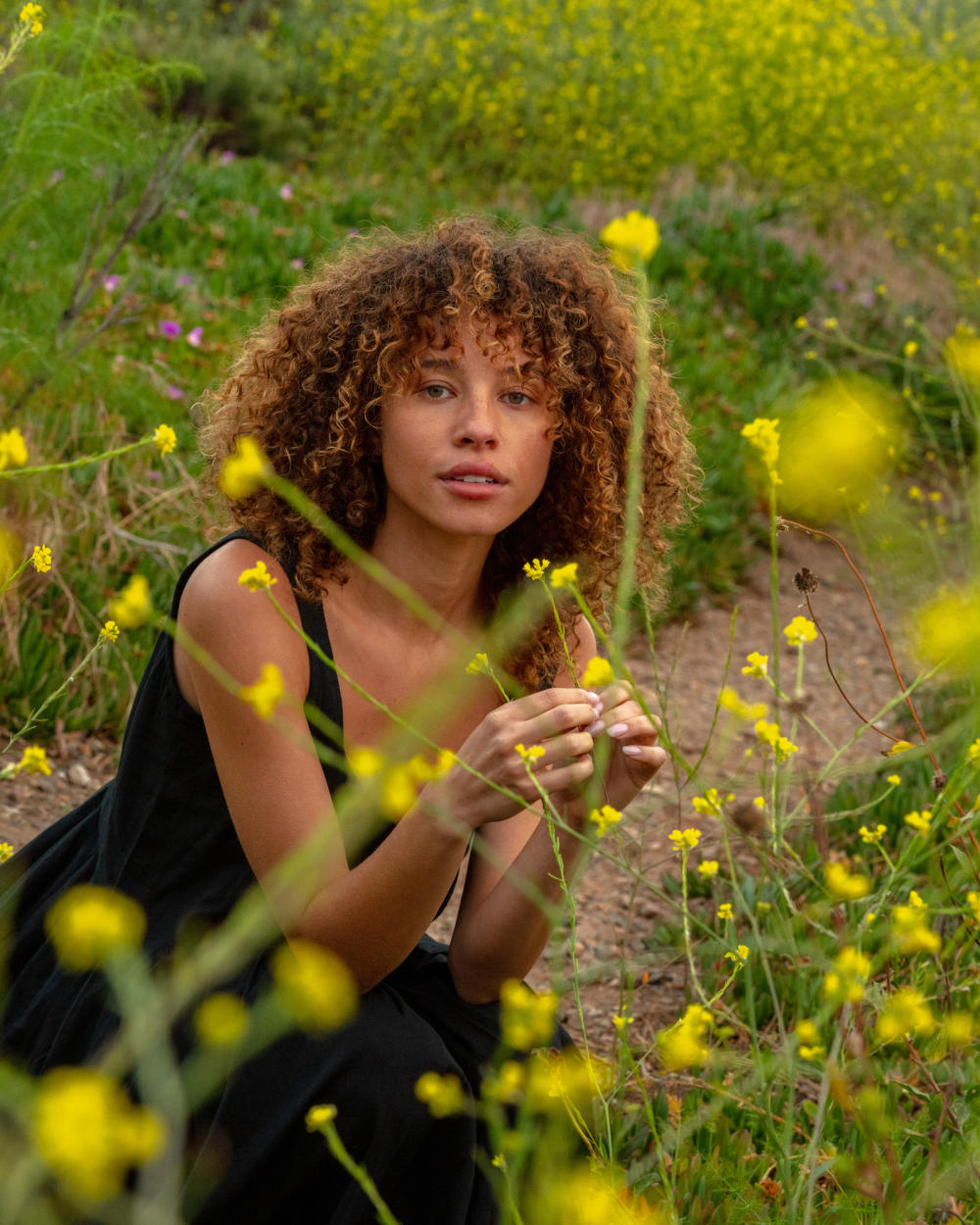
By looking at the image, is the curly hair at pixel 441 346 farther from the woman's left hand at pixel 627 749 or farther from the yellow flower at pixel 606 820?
the yellow flower at pixel 606 820

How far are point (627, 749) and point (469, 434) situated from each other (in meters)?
0.46

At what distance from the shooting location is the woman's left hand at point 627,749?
1567 millimetres

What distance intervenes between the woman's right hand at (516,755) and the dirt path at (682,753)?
0.41 feet

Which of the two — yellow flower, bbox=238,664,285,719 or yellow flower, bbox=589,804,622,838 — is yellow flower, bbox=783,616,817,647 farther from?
yellow flower, bbox=238,664,285,719

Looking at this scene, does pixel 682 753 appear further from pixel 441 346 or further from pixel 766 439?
pixel 766 439

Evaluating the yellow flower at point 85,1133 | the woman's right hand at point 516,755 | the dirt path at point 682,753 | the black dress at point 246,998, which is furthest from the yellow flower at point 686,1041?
the black dress at point 246,998

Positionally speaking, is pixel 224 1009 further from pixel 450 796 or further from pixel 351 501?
pixel 351 501

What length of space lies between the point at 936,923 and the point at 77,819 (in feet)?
5.43

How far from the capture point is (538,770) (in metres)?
1.50

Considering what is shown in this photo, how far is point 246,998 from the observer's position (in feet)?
5.81

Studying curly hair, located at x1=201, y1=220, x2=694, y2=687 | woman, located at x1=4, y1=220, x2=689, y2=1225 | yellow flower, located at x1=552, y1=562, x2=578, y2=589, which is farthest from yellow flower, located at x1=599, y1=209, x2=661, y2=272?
curly hair, located at x1=201, y1=220, x2=694, y2=687

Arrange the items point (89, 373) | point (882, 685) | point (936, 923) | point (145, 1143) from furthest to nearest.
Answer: point (882, 685) → point (89, 373) → point (936, 923) → point (145, 1143)

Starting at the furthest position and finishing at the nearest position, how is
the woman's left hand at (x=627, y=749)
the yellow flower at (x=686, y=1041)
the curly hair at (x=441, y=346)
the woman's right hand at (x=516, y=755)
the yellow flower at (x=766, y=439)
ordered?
the curly hair at (x=441, y=346) → the woman's left hand at (x=627, y=749) → the woman's right hand at (x=516, y=755) → the yellow flower at (x=766, y=439) → the yellow flower at (x=686, y=1041)

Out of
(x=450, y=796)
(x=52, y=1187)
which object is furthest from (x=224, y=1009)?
(x=52, y=1187)
